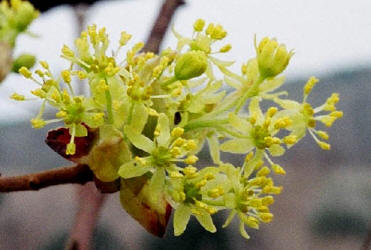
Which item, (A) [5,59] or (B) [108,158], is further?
(A) [5,59]

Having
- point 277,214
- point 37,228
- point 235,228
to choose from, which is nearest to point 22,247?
point 37,228

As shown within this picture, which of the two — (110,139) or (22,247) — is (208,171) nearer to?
(110,139)

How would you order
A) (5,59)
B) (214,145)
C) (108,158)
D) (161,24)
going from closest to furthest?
(108,158), (214,145), (5,59), (161,24)

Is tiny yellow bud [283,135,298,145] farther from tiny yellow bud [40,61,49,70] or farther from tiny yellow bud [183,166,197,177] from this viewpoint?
tiny yellow bud [40,61,49,70]

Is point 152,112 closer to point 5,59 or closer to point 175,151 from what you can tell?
point 175,151

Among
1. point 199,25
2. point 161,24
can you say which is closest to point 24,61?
point 161,24

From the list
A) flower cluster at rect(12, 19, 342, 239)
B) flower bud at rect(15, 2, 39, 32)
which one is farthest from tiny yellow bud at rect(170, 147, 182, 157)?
flower bud at rect(15, 2, 39, 32)
